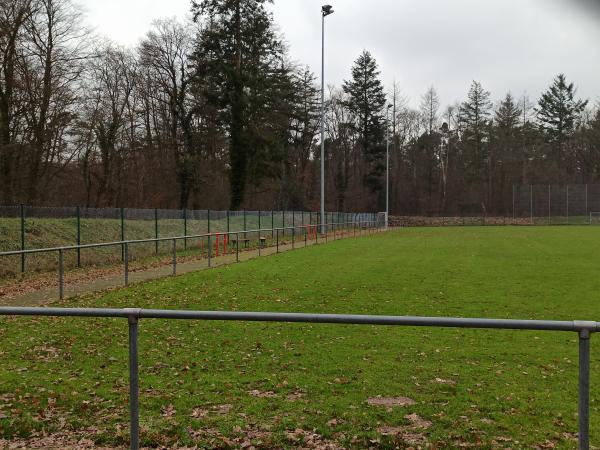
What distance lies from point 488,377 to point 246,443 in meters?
2.90

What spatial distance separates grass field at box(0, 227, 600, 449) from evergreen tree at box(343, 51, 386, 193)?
62788 millimetres

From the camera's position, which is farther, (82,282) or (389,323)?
(82,282)

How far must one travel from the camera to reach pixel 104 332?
830 cm

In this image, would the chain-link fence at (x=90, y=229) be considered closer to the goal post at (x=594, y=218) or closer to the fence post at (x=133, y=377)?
the fence post at (x=133, y=377)

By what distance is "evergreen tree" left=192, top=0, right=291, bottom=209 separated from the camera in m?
41.2

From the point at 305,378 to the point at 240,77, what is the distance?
122 ft

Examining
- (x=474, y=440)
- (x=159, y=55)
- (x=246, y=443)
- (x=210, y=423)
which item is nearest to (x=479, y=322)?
(x=474, y=440)

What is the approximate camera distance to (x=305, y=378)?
595 cm

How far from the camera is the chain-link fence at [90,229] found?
16938 millimetres

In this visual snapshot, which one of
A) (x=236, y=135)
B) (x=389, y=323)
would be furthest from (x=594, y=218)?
(x=389, y=323)

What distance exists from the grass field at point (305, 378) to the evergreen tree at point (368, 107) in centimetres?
6279

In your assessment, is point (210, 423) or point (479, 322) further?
point (210, 423)

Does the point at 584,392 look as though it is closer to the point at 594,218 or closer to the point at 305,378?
the point at 305,378

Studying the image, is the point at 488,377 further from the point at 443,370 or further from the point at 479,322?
the point at 479,322
